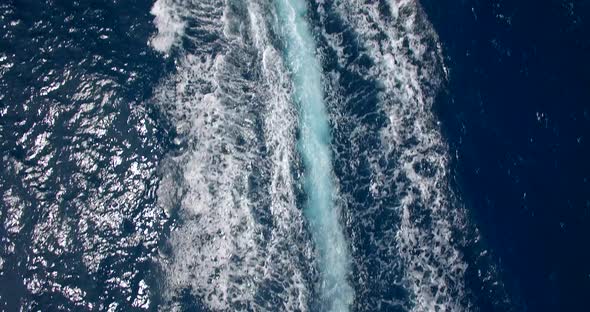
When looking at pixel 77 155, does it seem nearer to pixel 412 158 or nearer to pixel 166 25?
pixel 166 25

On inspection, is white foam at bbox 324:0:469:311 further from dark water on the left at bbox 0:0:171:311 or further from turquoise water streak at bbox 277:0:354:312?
dark water on the left at bbox 0:0:171:311

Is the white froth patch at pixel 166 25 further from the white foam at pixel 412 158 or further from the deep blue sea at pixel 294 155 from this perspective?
the white foam at pixel 412 158

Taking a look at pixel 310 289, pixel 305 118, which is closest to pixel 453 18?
pixel 305 118

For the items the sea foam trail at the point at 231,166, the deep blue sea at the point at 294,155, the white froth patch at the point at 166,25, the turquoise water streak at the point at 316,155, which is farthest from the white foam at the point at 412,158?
the white froth patch at the point at 166,25

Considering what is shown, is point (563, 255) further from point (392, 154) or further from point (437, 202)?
point (392, 154)

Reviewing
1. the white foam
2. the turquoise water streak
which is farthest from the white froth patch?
the white foam

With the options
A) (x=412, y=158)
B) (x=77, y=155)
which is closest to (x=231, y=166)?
(x=77, y=155)
